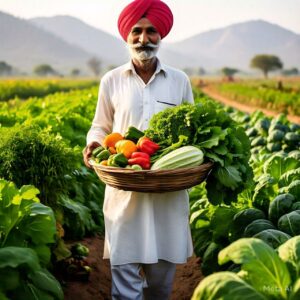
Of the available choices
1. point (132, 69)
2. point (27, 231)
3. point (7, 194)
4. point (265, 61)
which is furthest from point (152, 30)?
point (265, 61)

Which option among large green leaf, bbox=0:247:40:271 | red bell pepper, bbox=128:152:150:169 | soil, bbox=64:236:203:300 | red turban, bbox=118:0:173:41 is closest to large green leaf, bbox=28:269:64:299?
large green leaf, bbox=0:247:40:271

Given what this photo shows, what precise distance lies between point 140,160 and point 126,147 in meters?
0.17

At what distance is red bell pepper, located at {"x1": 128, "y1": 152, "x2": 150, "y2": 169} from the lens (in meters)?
2.95

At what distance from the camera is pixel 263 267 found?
217 cm

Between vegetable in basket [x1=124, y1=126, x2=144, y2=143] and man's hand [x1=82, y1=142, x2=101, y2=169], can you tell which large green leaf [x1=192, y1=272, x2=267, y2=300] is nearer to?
vegetable in basket [x1=124, y1=126, x2=144, y2=143]

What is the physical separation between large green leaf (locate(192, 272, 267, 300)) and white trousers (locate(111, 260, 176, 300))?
1.53 metres

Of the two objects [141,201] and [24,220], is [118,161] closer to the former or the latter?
[141,201]

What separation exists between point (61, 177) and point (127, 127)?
79 cm

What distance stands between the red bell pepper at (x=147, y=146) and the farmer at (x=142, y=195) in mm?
426

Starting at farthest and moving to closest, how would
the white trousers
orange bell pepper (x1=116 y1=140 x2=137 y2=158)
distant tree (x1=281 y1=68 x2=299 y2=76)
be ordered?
distant tree (x1=281 y1=68 x2=299 y2=76)
the white trousers
orange bell pepper (x1=116 y1=140 x2=137 y2=158)

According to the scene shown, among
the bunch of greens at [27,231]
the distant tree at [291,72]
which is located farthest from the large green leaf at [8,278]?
the distant tree at [291,72]

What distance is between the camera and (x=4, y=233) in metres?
2.74

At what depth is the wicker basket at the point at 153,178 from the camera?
2.77 meters

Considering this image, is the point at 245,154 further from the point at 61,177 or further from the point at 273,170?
the point at 61,177
